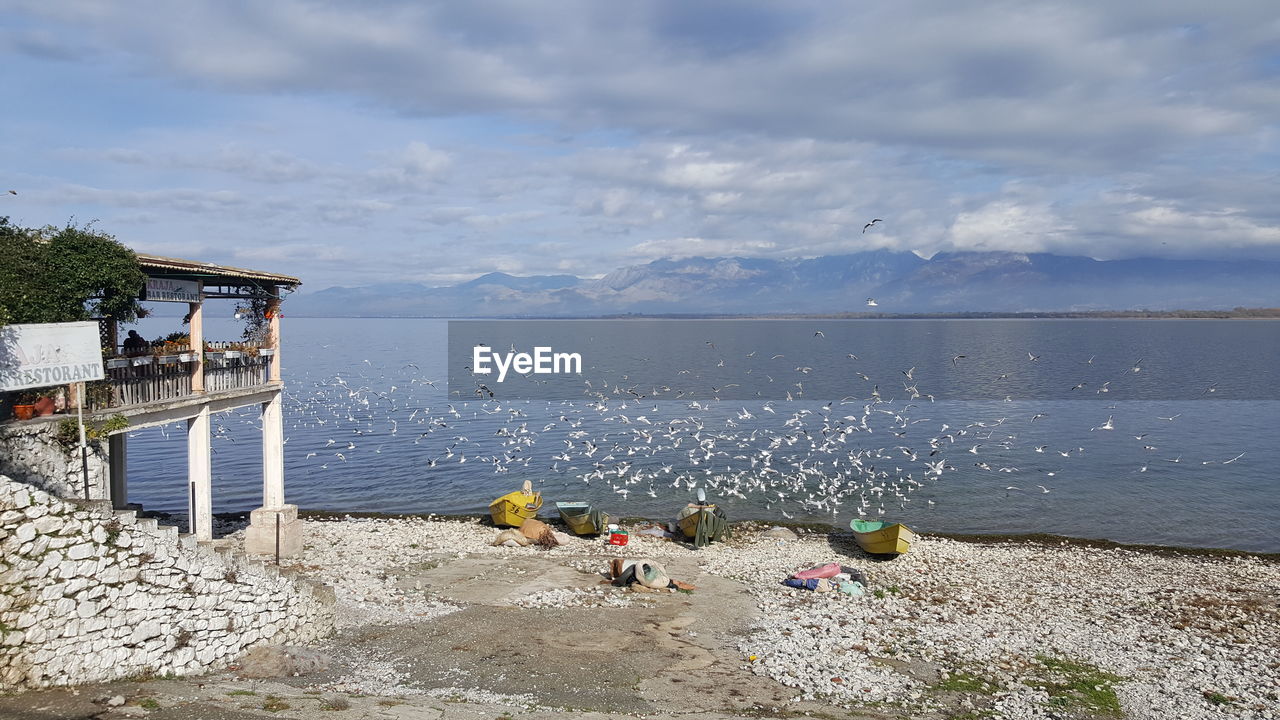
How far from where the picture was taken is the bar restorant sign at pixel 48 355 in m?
15.3

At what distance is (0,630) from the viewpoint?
12.5 m

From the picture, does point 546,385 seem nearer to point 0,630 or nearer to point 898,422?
point 898,422

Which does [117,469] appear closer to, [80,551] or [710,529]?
[80,551]

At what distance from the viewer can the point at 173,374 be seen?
2031 centimetres

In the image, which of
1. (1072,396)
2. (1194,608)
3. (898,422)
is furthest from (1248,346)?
(1194,608)

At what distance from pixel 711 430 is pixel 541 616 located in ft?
127

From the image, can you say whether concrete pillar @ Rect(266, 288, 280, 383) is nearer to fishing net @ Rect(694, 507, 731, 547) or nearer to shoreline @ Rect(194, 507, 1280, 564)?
shoreline @ Rect(194, 507, 1280, 564)

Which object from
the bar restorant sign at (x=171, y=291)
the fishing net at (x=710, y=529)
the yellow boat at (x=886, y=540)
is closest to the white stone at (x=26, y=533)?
the bar restorant sign at (x=171, y=291)

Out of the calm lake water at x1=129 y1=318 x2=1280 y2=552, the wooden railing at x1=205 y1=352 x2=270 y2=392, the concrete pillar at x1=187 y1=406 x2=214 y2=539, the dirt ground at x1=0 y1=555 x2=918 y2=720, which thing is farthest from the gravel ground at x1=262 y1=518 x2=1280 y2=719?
the calm lake water at x1=129 y1=318 x2=1280 y2=552

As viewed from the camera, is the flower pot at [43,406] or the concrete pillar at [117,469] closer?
the flower pot at [43,406]

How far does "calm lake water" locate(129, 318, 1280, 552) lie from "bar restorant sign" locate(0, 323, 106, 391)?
21513 millimetres

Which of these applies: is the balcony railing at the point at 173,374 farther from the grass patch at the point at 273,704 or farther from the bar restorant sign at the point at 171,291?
the grass patch at the point at 273,704

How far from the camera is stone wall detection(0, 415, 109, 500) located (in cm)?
1566

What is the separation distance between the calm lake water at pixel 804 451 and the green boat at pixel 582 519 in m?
4.79
